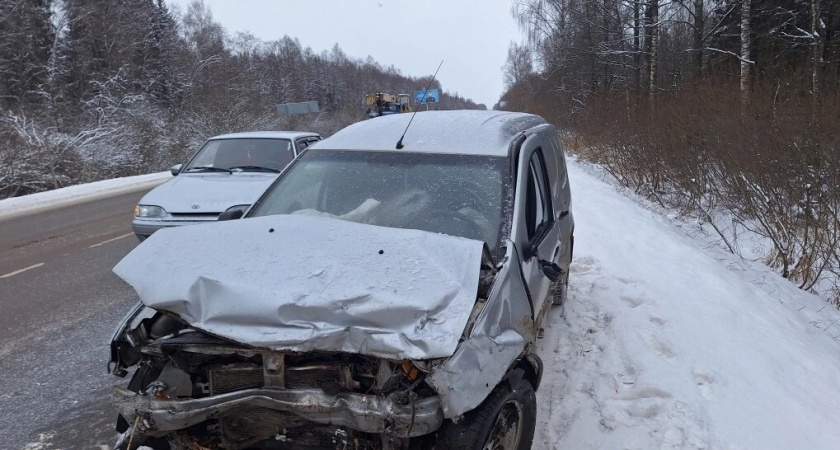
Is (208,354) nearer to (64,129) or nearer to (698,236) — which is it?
(698,236)

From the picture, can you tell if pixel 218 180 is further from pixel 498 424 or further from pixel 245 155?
pixel 498 424

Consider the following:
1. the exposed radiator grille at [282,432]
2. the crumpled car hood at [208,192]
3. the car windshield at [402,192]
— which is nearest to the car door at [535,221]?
the car windshield at [402,192]

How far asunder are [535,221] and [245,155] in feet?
19.4

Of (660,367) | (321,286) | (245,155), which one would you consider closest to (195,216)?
(245,155)

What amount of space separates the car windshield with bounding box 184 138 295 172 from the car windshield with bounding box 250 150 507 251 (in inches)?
173

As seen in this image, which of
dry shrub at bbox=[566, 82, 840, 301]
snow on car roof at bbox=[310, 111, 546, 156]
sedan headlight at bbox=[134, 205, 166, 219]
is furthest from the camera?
dry shrub at bbox=[566, 82, 840, 301]

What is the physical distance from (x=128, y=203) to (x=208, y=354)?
1289 centimetres

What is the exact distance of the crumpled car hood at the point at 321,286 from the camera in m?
2.23

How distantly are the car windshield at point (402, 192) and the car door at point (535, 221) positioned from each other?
14cm

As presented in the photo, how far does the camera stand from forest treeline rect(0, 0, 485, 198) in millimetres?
19125

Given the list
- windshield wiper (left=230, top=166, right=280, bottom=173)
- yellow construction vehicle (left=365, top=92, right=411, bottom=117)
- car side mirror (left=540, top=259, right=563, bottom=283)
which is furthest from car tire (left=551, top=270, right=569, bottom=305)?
yellow construction vehicle (left=365, top=92, right=411, bottom=117)

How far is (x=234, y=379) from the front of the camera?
242 centimetres

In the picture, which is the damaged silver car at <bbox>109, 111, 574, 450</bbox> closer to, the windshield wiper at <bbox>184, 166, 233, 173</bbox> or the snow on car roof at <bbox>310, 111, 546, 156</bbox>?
the snow on car roof at <bbox>310, 111, 546, 156</bbox>

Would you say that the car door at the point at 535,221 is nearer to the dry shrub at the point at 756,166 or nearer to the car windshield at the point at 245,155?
the dry shrub at the point at 756,166
